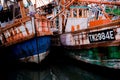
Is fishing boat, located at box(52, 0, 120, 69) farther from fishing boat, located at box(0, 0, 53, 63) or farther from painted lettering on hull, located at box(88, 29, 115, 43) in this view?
fishing boat, located at box(0, 0, 53, 63)

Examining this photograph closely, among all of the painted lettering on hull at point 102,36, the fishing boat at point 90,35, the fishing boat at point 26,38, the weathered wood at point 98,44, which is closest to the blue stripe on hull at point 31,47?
the fishing boat at point 26,38

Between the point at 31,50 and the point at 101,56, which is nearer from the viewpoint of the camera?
the point at 101,56

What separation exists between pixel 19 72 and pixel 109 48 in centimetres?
532

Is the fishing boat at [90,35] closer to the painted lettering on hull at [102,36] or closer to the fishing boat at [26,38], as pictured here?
the painted lettering on hull at [102,36]

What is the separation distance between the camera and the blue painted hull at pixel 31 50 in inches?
603

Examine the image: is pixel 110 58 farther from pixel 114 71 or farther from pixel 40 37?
pixel 40 37

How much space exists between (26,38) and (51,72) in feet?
7.87

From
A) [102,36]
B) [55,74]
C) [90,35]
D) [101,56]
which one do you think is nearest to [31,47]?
[55,74]

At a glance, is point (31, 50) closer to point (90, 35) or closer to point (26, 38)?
point (26, 38)

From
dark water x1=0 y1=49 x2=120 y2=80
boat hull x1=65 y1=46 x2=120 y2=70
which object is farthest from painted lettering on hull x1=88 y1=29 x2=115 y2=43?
dark water x1=0 y1=49 x2=120 y2=80

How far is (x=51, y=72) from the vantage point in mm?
15383

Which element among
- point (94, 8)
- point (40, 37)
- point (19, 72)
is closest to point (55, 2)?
point (94, 8)

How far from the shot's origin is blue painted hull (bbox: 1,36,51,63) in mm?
15328

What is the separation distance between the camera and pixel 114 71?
14414 mm
